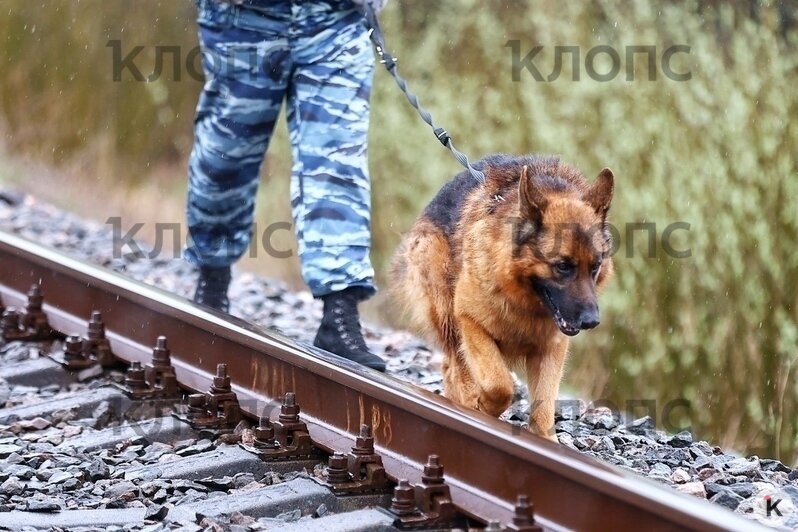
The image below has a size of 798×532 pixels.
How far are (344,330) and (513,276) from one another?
0.96m

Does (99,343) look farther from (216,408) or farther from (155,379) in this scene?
(216,408)

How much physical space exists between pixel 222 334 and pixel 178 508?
1289mm

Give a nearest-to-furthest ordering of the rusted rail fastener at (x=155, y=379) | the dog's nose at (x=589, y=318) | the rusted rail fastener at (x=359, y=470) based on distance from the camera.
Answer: the rusted rail fastener at (x=359, y=470)
the dog's nose at (x=589, y=318)
the rusted rail fastener at (x=155, y=379)

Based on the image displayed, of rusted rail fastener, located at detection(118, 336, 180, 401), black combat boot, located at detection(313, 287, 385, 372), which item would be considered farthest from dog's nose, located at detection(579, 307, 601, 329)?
rusted rail fastener, located at detection(118, 336, 180, 401)

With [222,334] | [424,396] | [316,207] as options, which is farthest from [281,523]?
[316,207]

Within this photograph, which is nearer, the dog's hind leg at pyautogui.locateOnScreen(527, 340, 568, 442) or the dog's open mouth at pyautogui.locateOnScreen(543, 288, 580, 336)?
the dog's open mouth at pyautogui.locateOnScreen(543, 288, 580, 336)

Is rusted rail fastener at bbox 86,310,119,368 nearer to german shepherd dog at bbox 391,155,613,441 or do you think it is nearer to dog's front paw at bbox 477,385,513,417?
german shepherd dog at bbox 391,155,613,441

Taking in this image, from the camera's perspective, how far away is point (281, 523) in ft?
11.6

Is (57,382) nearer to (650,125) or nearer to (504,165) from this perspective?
(504,165)

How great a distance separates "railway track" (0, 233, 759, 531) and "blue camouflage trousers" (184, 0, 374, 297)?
0.54m

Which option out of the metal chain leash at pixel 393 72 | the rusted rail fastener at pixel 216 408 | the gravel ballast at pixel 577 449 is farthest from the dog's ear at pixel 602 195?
the rusted rail fastener at pixel 216 408

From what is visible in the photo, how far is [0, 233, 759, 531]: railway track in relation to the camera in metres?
3.34

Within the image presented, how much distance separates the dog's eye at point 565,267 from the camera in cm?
421

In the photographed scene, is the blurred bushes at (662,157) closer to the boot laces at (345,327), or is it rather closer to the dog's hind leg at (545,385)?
the dog's hind leg at (545,385)
